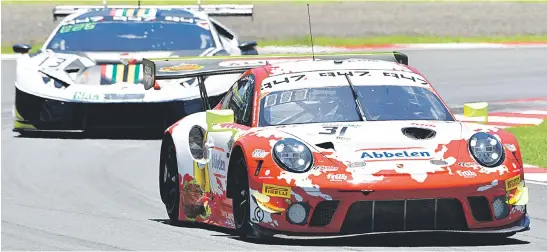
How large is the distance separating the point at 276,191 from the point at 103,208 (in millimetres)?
2896

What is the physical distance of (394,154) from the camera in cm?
813

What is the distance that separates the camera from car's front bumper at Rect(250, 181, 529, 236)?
7.94 meters

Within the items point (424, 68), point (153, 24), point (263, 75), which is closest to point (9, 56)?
point (424, 68)

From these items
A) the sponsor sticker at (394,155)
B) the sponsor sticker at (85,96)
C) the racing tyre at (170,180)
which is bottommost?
the sponsor sticker at (85,96)

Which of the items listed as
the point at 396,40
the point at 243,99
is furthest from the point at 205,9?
the point at 396,40

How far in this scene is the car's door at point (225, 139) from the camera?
891 centimetres

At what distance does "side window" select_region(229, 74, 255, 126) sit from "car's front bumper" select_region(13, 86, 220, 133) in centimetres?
504

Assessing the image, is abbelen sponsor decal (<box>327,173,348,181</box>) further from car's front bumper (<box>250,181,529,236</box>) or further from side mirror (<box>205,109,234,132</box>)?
side mirror (<box>205,109,234,132</box>)

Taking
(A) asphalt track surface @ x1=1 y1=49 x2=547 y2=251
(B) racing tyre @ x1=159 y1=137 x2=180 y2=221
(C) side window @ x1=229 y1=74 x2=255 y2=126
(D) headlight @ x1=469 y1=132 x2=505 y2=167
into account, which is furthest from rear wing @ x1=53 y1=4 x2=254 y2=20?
(D) headlight @ x1=469 y1=132 x2=505 y2=167

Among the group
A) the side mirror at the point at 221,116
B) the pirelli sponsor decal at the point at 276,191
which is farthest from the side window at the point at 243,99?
the pirelli sponsor decal at the point at 276,191

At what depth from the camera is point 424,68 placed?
2434 cm

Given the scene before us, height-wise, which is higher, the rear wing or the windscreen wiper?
the windscreen wiper

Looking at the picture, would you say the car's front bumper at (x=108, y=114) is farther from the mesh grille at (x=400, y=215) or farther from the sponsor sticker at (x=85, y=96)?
the mesh grille at (x=400, y=215)

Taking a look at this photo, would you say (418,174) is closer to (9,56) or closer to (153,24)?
(153,24)
